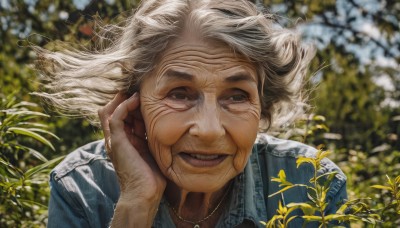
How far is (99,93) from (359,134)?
3.76m

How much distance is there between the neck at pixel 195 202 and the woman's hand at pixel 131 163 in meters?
0.17

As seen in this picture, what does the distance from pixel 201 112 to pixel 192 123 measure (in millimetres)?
57

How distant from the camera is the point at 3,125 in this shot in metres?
3.30

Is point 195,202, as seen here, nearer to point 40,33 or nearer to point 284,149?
point 284,149

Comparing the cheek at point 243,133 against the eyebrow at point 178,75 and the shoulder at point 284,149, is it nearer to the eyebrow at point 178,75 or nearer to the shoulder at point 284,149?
the eyebrow at point 178,75

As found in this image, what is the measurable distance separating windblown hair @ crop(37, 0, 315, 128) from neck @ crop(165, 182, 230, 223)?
483 mm

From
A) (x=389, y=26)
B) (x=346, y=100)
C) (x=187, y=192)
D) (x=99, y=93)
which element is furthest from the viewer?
(x=346, y=100)

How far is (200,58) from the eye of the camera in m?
2.94

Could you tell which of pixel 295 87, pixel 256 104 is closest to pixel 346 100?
pixel 295 87

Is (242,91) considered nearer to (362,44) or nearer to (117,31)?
(117,31)

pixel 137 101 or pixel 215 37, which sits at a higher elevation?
pixel 215 37

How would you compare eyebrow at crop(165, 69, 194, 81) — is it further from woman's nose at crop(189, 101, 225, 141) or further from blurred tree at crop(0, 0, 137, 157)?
blurred tree at crop(0, 0, 137, 157)

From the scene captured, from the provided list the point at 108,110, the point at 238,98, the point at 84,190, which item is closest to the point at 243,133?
the point at 238,98

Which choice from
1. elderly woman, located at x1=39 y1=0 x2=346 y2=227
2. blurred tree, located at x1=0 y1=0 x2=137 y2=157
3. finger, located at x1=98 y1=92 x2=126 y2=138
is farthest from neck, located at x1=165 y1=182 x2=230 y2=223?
blurred tree, located at x1=0 y1=0 x2=137 y2=157
